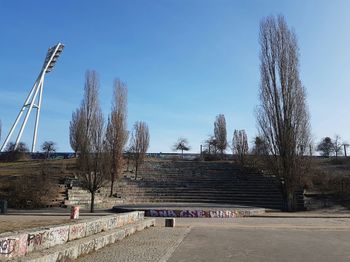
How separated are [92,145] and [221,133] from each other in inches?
1387

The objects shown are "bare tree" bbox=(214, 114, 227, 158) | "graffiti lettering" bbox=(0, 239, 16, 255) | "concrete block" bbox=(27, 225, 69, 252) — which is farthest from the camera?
"bare tree" bbox=(214, 114, 227, 158)

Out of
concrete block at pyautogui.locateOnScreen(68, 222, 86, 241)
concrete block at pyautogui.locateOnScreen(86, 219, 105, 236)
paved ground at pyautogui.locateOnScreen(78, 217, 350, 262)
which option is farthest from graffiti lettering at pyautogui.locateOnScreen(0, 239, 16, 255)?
concrete block at pyautogui.locateOnScreen(86, 219, 105, 236)

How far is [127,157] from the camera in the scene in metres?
43.9

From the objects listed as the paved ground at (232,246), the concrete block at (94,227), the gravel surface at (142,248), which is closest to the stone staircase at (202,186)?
the paved ground at (232,246)

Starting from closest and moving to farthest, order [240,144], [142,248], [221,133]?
[142,248] → [240,144] → [221,133]

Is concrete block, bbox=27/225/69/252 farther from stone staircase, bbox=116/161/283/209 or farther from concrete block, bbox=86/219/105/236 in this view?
stone staircase, bbox=116/161/283/209

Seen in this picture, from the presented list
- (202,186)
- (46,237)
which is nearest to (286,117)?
(202,186)

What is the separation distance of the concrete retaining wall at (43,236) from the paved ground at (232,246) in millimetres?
704

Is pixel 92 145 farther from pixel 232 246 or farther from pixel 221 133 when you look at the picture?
pixel 221 133

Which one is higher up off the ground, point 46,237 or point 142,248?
point 46,237

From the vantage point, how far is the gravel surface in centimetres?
984

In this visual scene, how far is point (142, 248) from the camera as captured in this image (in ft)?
38.4

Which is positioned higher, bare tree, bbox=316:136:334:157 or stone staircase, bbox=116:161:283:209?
bare tree, bbox=316:136:334:157

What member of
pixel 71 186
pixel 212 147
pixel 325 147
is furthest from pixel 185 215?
pixel 325 147
